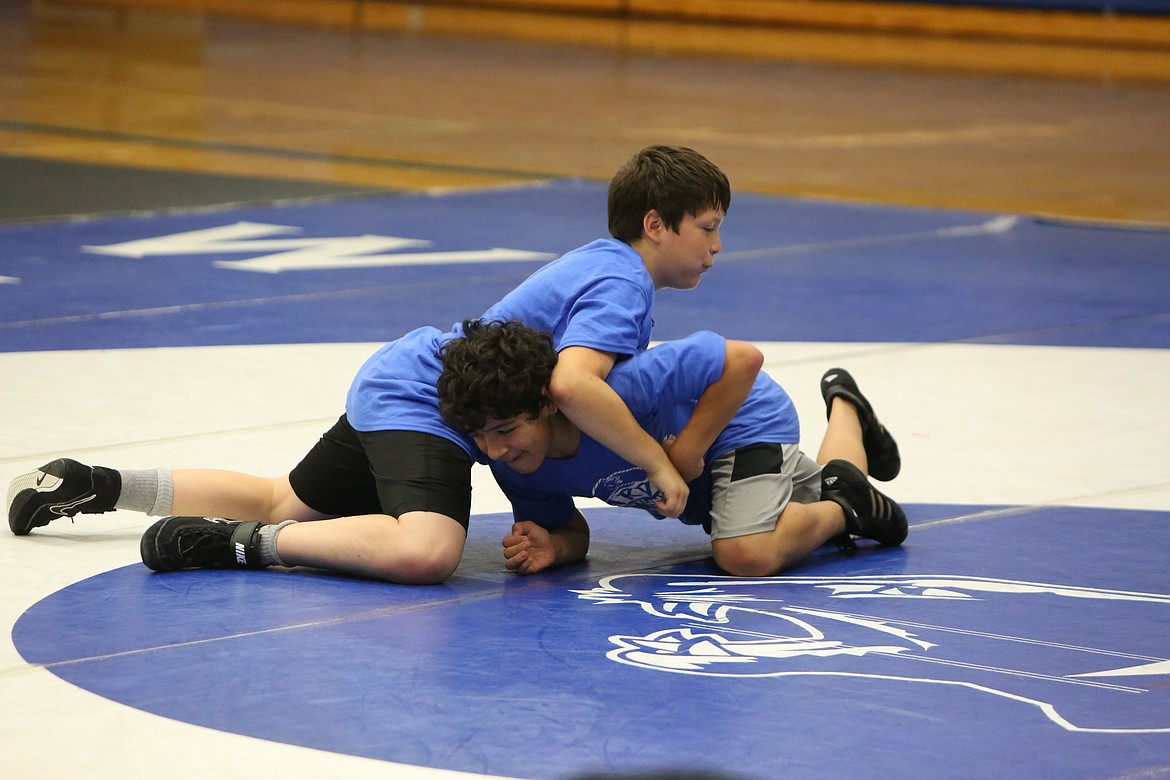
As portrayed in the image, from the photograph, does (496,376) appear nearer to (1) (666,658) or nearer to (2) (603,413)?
(2) (603,413)

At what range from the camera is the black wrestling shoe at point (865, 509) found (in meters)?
3.56

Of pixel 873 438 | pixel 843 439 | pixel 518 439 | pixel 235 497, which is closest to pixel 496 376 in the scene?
pixel 518 439

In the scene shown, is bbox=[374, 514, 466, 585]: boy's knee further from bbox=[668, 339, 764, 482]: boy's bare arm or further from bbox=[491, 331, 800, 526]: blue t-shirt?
bbox=[668, 339, 764, 482]: boy's bare arm

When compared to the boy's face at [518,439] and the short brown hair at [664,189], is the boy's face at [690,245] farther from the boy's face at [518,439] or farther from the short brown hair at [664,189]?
the boy's face at [518,439]

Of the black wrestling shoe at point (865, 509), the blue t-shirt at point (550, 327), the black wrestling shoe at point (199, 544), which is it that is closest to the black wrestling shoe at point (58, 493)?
the black wrestling shoe at point (199, 544)

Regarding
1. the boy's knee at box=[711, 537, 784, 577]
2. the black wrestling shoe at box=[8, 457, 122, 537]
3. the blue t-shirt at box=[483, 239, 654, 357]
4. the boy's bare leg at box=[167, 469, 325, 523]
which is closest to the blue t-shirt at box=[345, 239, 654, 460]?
the blue t-shirt at box=[483, 239, 654, 357]

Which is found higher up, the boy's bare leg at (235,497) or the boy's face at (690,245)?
the boy's face at (690,245)

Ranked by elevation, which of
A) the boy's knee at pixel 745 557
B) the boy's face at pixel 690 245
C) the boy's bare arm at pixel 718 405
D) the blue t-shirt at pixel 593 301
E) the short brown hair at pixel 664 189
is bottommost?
the boy's knee at pixel 745 557

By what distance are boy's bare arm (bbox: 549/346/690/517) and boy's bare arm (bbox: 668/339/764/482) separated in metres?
0.08

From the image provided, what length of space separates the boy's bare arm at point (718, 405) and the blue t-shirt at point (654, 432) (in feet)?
0.06

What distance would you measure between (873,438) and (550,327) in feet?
3.04

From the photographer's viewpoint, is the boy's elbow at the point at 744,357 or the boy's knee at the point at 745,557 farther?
the boy's knee at the point at 745,557

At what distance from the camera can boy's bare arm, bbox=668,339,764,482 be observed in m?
3.28

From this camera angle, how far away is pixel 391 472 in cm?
333
